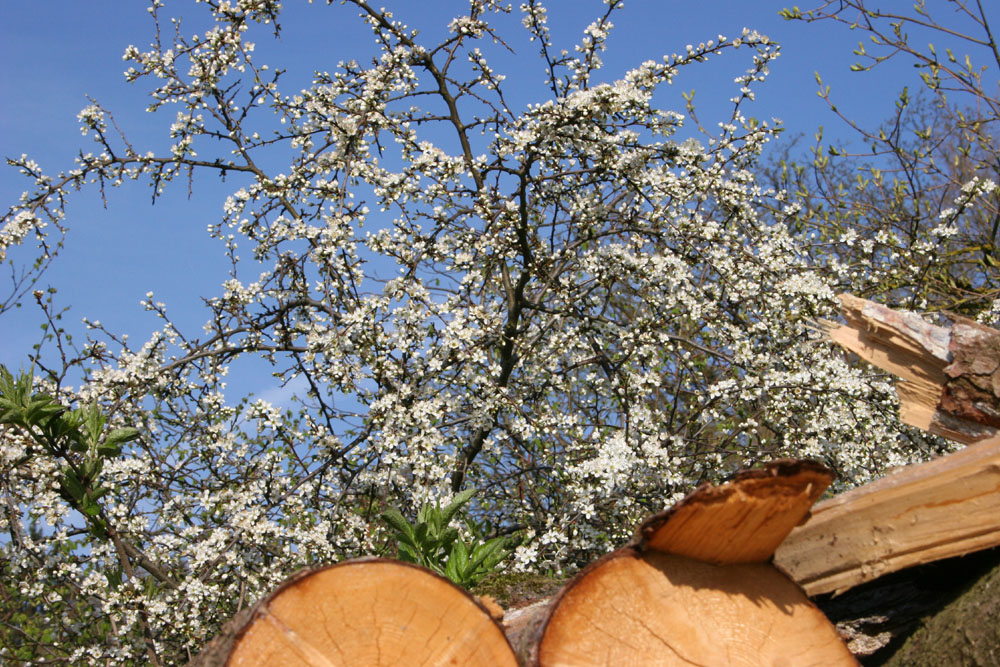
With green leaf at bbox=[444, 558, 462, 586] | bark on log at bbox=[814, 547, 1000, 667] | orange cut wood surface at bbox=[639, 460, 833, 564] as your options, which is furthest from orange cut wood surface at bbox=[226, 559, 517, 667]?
bark on log at bbox=[814, 547, 1000, 667]

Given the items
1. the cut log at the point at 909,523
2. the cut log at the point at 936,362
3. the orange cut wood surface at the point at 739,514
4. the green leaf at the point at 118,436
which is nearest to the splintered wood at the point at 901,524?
the cut log at the point at 909,523

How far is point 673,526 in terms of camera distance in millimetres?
2162

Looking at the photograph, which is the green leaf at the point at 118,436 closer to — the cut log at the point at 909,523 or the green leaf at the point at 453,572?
the green leaf at the point at 453,572

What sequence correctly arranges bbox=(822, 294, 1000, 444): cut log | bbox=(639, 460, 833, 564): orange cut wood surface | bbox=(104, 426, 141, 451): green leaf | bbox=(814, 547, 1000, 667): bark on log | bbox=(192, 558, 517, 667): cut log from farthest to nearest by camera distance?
1. bbox=(104, 426, 141, 451): green leaf
2. bbox=(822, 294, 1000, 444): cut log
3. bbox=(814, 547, 1000, 667): bark on log
4. bbox=(639, 460, 833, 564): orange cut wood surface
5. bbox=(192, 558, 517, 667): cut log

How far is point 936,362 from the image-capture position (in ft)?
10.6

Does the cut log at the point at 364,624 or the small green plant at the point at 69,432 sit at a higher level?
the small green plant at the point at 69,432

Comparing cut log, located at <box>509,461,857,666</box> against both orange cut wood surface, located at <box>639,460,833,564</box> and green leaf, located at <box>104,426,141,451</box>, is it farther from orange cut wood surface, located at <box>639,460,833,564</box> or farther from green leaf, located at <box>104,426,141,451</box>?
green leaf, located at <box>104,426,141,451</box>

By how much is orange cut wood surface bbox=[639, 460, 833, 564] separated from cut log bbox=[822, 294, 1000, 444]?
4.10 feet

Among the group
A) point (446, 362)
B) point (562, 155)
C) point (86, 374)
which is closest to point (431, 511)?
point (446, 362)

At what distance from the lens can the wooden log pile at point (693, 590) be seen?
2043 millimetres

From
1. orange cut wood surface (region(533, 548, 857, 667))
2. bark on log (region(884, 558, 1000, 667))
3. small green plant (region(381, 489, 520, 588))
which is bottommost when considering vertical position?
bark on log (region(884, 558, 1000, 667))

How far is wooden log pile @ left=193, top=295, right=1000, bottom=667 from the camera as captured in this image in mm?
2043

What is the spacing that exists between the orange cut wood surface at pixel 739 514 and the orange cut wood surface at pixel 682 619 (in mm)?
72

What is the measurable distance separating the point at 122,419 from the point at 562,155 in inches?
125
